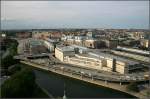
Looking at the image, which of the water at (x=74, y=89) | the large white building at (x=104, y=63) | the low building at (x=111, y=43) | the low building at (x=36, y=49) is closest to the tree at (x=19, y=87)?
the water at (x=74, y=89)

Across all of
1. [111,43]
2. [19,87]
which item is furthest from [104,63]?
[111,43]

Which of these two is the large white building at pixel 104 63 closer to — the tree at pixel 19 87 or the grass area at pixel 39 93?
the grass area at pixel 39 93

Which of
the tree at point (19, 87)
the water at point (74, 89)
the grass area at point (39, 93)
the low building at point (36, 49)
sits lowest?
the water at point (74, 89)

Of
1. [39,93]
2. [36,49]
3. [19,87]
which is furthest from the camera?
[36,49]

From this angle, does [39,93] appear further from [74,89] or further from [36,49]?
[36,49]

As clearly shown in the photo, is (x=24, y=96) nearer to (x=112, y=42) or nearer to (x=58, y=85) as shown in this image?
(x=58, y=85)

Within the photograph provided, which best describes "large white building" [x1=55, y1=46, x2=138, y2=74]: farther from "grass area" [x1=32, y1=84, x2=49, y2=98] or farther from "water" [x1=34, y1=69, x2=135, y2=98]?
"grass area" [x1=32, y1=84, x2=49, y2=98]

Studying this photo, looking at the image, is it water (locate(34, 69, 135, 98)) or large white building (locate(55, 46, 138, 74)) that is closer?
water (locate(34, 69, 135, 98))

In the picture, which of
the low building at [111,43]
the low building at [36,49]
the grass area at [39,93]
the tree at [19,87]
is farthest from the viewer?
the low building at [111,43]

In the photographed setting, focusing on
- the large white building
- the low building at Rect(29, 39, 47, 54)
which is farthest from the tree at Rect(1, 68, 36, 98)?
the low building at Rect(29, 39, 47, 54)

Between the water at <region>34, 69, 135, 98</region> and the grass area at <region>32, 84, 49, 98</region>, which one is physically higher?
the grass area at <region>32, 84, 49, 98</region>
